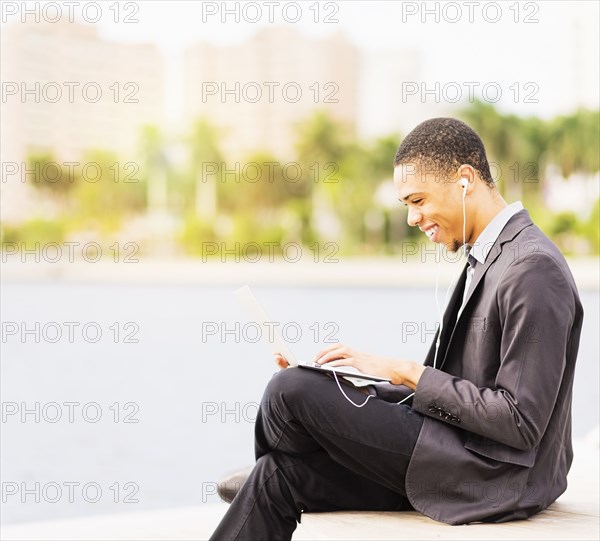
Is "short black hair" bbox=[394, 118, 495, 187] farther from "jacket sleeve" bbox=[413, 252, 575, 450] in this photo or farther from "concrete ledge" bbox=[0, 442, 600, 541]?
"concrete ledge" bbox=[0, 442, 600, 541]

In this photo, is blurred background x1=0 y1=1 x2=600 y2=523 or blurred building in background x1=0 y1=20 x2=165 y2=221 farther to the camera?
blurred building in background x1=0 y1=20 x2=165 y2=221

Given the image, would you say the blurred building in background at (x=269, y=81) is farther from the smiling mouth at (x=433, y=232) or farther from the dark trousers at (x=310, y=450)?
the dark trousers at (x=310, y=450)

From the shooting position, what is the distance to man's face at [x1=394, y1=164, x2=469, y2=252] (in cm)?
199

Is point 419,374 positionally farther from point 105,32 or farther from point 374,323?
point 105,32

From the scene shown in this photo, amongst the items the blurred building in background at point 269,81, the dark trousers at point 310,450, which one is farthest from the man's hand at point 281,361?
the blurred building in background at point 269,81

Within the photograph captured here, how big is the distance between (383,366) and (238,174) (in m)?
38.9

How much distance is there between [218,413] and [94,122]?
122 feet

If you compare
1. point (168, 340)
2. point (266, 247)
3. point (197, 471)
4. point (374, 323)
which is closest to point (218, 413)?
point (197, 471)

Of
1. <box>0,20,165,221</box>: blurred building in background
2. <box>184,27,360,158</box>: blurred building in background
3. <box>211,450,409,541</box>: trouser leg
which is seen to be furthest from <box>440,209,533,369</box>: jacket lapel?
<box>0,20,165,221</box>: blurred building in background

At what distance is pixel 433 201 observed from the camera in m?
1.99

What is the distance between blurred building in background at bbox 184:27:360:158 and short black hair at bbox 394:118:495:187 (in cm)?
3871

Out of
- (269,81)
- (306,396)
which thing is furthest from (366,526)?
(269,81)

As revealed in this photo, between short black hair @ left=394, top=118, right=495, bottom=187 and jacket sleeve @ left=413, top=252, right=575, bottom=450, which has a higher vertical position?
short black hair @ left=394, top=118, right=495, bottom=187

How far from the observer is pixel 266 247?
34.8 meters
